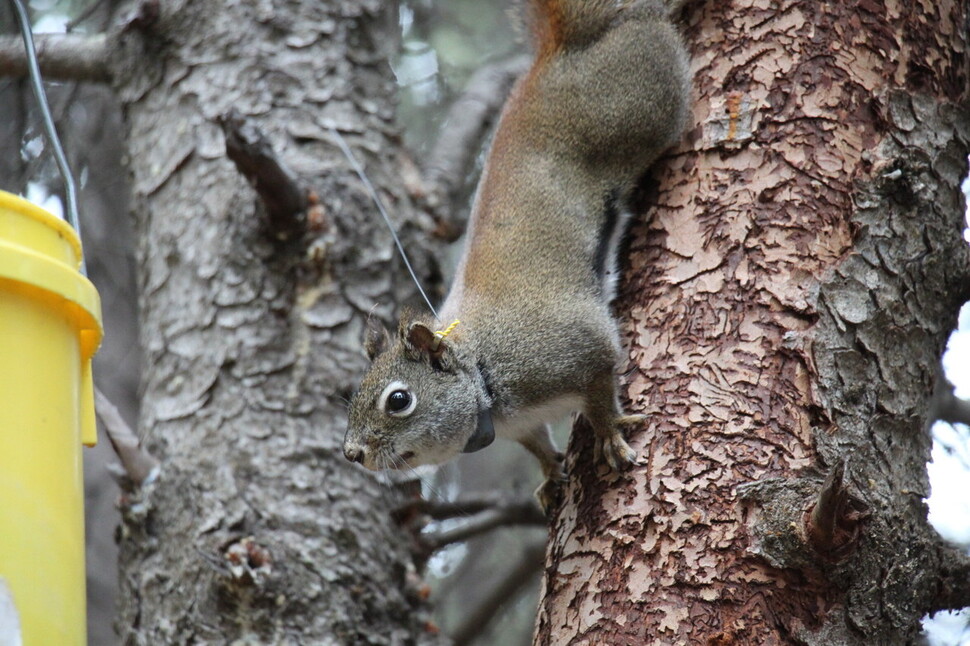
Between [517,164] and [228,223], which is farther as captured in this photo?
[228,223]

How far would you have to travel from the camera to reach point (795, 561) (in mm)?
1764

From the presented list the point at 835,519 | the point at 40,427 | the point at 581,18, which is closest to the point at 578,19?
the point at 581,18

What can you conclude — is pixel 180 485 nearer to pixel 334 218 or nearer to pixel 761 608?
pixel 334 218

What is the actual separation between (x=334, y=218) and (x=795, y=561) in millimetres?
1650

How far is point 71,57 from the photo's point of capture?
322 cm

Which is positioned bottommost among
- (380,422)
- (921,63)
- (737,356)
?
(380,422)

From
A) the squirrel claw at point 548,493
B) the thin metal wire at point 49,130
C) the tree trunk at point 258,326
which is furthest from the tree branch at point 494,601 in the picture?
the thin metal wire at point 49,130

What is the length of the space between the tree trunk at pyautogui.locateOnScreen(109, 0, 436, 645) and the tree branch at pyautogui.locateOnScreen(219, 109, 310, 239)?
4 cm

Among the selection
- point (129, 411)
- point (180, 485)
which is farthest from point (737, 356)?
point (129, 411)

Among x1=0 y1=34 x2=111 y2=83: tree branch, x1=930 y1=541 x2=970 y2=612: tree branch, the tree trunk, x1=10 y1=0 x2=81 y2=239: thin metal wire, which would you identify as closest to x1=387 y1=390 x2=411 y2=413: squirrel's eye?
the tree trunk

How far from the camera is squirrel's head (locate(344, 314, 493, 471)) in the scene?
7.59 ft

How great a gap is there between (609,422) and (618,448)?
8 centimetres

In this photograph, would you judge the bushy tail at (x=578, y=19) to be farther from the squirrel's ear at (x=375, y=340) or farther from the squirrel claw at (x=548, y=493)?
Result: the squirrel claw at (x=548, y=493)

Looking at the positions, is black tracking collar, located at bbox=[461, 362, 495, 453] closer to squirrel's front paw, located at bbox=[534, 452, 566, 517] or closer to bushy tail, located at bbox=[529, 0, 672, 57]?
squirrel's front paw, located at bbox=[534, 452, 566, 517]
